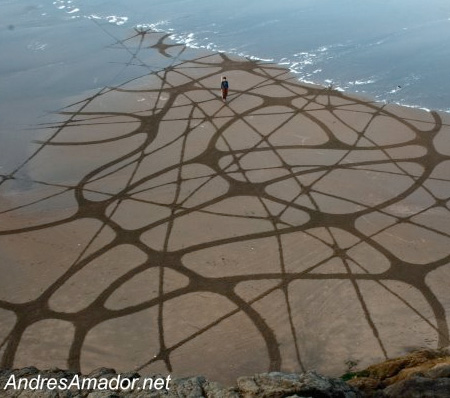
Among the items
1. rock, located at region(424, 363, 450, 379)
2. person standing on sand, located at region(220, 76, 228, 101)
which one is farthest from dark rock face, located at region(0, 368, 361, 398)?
person standing on sand, located at region(220, 76, 228, 101)

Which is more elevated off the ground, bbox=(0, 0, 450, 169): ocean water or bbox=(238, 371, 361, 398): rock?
bbox=(0, 0, 450, 169): ocean water

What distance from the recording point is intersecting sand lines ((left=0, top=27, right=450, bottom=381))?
862 centimetres

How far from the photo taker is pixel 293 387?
5395 millimetres

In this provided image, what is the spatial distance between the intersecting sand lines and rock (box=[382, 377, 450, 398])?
2568 millimetres

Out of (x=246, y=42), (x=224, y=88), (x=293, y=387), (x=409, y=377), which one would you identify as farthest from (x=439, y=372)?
(x=246, y=42)

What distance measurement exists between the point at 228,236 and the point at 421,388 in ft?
19.8

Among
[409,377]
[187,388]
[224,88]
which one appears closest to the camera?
[187,388]

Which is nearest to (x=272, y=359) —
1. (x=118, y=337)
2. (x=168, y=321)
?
(x=168, y=321)

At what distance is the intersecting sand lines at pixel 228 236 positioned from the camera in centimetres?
862

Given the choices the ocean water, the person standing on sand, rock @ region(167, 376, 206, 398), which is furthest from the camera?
the ocean water

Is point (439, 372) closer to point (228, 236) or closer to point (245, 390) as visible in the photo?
point (245, 390)

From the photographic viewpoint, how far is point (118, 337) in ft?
28.9

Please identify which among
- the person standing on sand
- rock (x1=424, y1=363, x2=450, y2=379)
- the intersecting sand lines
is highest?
the person standing on sand

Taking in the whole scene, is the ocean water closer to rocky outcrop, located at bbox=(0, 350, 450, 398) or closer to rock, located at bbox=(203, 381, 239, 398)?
rocky outcrop, located at bbox=(0, 350, 450, 398)
